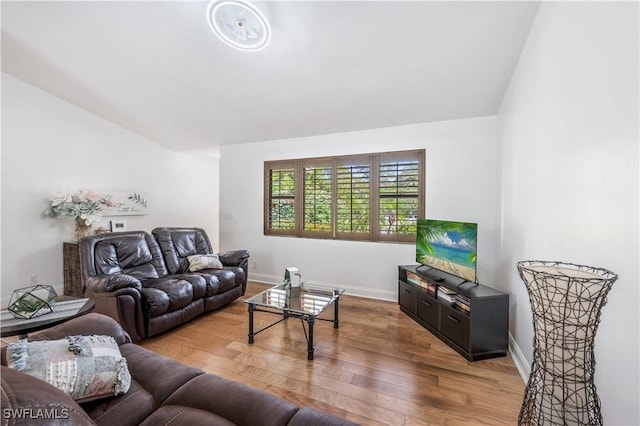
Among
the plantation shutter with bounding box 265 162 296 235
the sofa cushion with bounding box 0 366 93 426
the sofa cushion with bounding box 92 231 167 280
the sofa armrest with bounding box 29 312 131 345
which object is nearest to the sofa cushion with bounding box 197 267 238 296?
the sofa cushion with bounding box 92 231 167 280

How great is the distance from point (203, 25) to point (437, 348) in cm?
354

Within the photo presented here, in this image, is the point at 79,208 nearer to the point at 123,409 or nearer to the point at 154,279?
the point at 154,279

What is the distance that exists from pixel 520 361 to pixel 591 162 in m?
1.66

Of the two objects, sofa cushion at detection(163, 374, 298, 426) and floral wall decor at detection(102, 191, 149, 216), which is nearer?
sofa cushion at detection(163, 374, 298, 426)

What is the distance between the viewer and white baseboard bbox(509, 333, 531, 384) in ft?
6.53

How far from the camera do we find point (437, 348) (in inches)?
97.1

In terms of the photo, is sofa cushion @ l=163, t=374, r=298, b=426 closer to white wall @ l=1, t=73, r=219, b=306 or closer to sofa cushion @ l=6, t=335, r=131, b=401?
sofa cushion @ l=6, t=335, r=131, b=401

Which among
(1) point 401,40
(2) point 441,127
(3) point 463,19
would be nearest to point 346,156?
(2) point 441,127

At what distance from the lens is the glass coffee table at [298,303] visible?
2303mm

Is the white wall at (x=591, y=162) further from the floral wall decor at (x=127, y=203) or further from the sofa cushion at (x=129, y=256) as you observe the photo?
the floral wall decor at (x=127, y=203)

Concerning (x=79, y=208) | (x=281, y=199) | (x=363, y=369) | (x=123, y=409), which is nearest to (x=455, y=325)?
(x=363, y=369)

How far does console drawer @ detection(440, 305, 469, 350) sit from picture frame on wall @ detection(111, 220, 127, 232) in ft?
15.9

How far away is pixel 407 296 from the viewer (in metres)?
3.23

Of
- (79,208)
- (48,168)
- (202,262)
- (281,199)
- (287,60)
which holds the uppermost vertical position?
(287,60)
